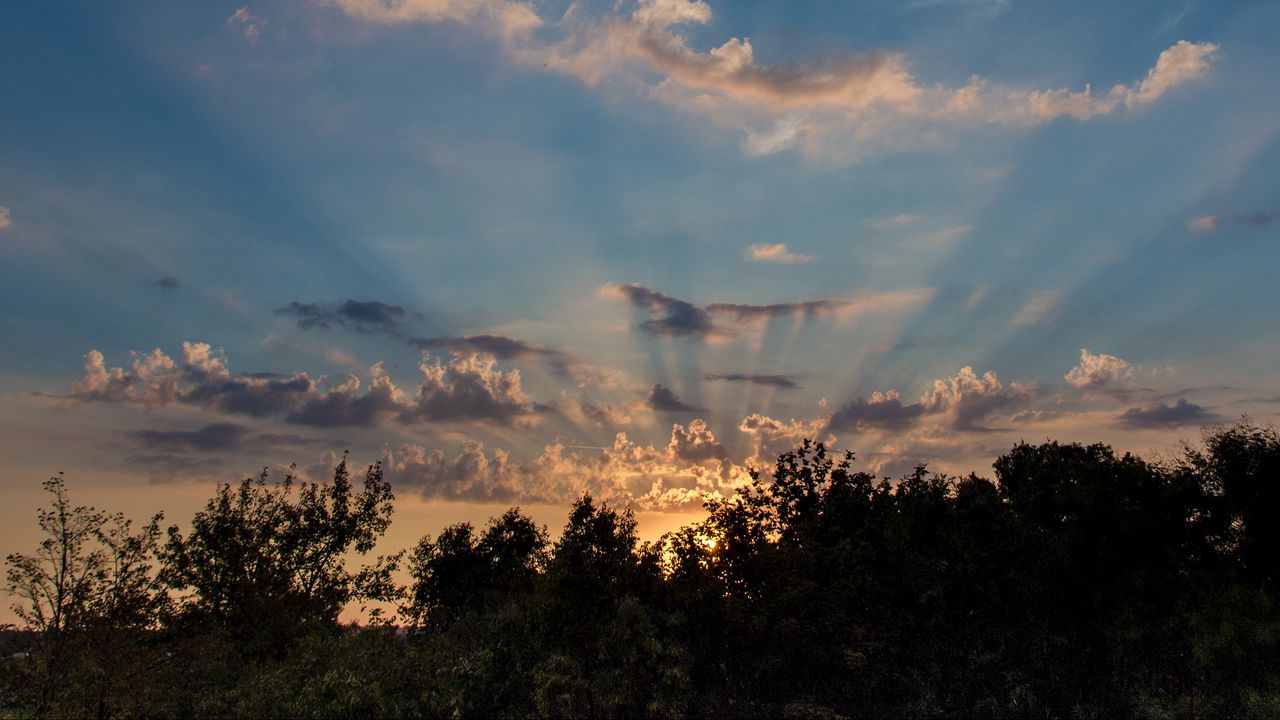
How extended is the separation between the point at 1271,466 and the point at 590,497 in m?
39.5

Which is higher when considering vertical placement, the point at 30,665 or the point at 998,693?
the point at 30,665

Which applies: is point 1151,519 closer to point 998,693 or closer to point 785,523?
point 998,693

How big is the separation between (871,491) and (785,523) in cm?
633

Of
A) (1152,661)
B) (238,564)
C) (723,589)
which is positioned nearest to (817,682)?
Result: (723,589)

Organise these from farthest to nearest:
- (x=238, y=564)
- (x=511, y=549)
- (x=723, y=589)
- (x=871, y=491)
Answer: (x=511, y=549)
(x=871, y=491)
(x=238, y=564)
(x=723, y=589)

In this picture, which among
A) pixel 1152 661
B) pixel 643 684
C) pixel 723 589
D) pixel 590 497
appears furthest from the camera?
pixel 1152 661

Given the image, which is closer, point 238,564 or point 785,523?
point 238,564

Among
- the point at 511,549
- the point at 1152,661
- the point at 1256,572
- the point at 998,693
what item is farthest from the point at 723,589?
the point at 511,549

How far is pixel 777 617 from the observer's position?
32.6 metres

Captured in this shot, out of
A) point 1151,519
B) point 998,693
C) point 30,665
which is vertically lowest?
point 998,693

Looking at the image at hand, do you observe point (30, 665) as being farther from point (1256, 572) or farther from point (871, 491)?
point (1256, 572)

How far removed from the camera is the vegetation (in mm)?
28281

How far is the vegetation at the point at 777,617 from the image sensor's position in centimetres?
2828

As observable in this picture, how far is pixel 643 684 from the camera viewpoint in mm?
29250
